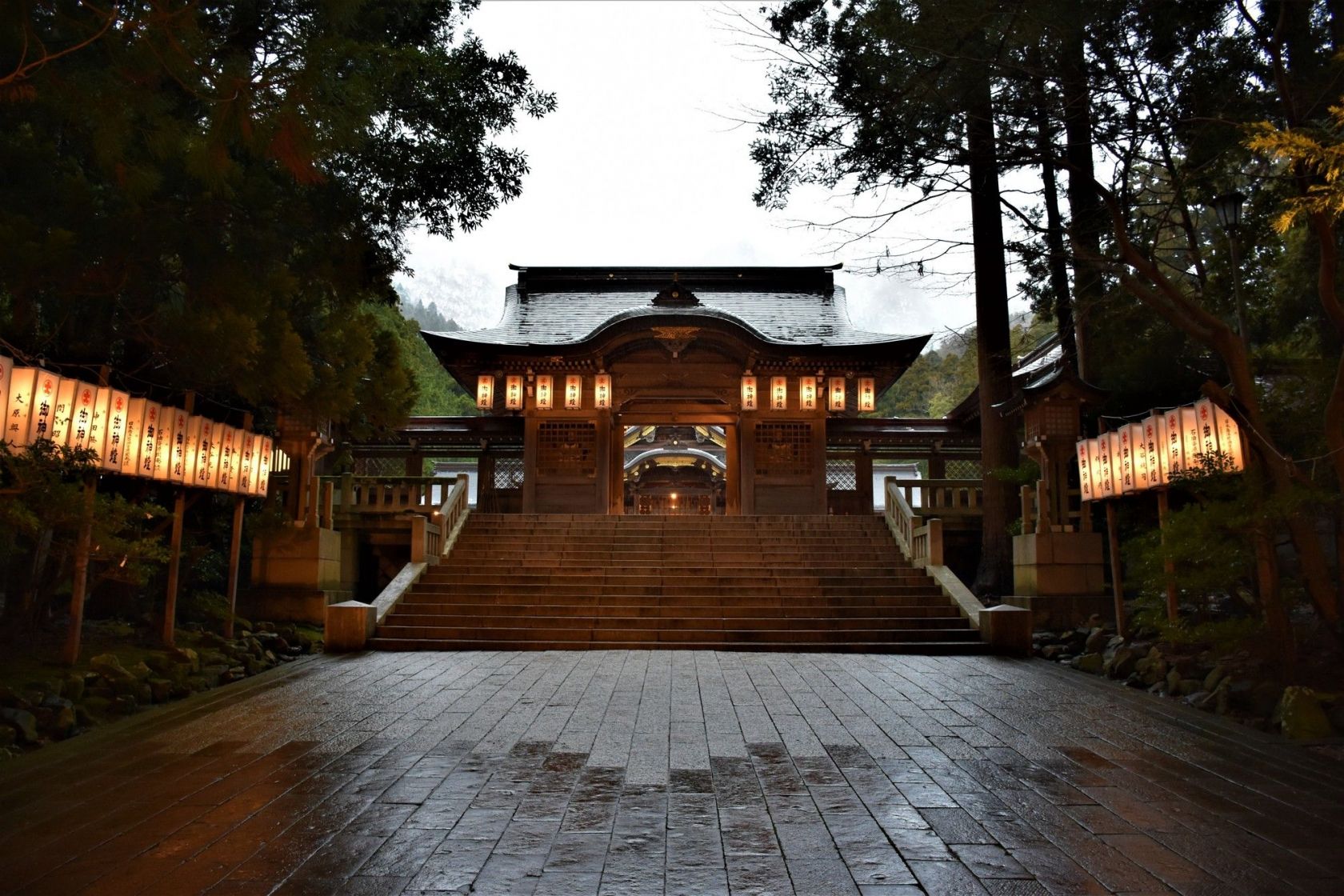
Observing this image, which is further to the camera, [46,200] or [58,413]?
[46,200]

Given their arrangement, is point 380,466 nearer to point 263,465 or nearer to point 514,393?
point 514,393

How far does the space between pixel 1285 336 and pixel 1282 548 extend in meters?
3.18

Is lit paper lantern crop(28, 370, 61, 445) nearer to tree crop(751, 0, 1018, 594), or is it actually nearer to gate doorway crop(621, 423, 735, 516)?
tree crop(751, 0, 1018, 594)

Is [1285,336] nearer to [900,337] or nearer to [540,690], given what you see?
[900,337]

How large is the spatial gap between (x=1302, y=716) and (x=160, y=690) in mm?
8392

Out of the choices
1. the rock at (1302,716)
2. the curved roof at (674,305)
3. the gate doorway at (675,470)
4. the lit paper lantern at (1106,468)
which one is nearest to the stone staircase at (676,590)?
the lit paper lantern at (1106,468)

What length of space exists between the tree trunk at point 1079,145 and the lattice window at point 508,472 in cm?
1293

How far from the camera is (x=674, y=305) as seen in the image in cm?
2003

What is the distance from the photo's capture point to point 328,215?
9742mm

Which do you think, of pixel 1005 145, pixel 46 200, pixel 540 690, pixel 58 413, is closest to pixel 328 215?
pixel 46 200

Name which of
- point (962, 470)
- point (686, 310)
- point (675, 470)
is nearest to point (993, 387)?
point (686, 310)

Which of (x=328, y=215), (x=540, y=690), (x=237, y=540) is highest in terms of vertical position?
(x=328, y=215)

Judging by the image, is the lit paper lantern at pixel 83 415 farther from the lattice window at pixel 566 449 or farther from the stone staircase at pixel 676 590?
the lattice window at pixel 566 449

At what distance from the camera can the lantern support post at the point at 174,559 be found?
28.3 ft
